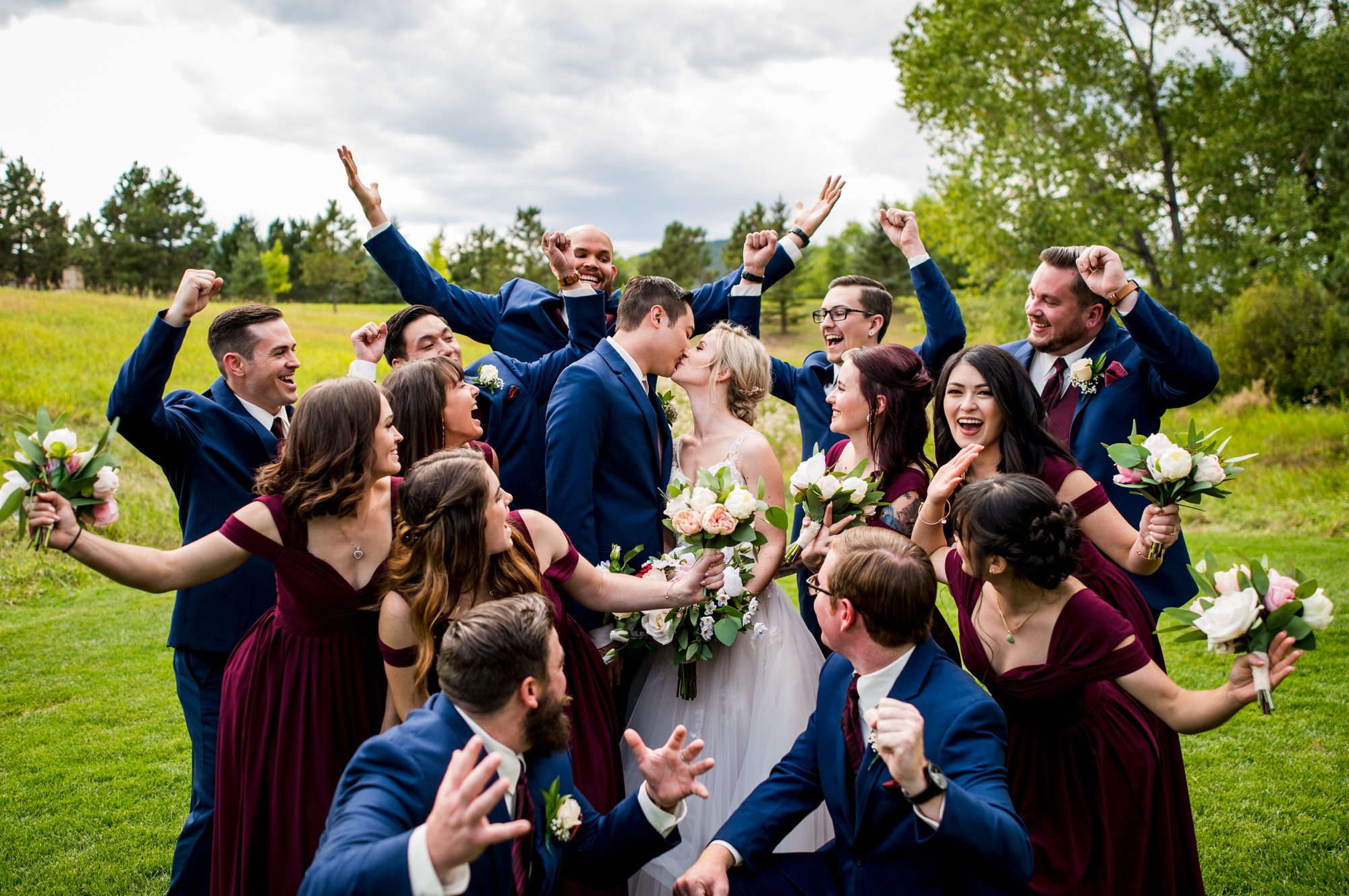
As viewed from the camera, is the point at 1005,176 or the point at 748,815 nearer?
the point at 748,815

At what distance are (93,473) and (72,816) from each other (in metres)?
4.29

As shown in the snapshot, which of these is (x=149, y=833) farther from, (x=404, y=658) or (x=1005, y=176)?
(x=1005, y=176)

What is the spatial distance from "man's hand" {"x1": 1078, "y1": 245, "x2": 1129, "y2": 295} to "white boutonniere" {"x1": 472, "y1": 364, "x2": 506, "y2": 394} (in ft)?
11.1

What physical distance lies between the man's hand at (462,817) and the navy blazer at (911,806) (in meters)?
1.30

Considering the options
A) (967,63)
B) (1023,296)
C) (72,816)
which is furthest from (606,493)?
(967,63)

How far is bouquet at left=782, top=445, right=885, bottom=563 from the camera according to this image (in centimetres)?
450

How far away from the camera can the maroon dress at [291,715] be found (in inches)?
148

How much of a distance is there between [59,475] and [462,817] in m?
2.03

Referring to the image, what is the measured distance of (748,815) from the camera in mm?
3557

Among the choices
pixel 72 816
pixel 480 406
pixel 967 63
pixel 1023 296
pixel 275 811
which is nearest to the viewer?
pixel 275 811

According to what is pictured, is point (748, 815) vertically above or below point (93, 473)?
below

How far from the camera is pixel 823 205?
6746 millimetres

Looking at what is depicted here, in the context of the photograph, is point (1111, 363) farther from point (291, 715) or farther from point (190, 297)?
point (190, 297)

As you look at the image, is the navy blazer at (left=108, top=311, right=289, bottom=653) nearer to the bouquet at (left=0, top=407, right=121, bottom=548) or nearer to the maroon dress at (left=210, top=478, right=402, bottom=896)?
the maroon dress at (left=210, top=478, right=402, bottom=896)
